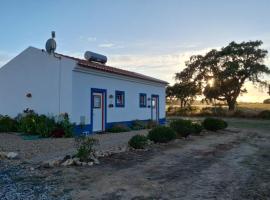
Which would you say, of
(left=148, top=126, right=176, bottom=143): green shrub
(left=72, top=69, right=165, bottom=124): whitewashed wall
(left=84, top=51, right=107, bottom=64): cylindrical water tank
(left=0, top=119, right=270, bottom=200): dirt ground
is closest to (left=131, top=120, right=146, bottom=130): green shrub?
(left=72, top=69, right=165, bottom=124): whitewashed wall

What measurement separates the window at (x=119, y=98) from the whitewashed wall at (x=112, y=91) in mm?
218

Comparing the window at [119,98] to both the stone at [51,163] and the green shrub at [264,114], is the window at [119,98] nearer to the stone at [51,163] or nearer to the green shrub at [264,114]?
the stone at [51,163]

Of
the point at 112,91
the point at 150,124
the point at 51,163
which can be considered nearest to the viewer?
the point at 51,163

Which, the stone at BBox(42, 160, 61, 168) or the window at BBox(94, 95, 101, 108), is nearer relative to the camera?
the stone at BBox(42, 160, 61, 168)

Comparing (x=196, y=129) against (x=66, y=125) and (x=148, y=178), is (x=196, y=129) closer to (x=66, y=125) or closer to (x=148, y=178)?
(x=66, y=125)

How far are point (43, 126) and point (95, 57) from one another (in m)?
7.34

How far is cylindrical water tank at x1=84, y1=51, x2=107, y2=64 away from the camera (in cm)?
2345

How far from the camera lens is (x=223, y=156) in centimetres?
1255

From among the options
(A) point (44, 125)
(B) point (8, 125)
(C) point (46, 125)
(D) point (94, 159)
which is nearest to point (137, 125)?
(C) point (46, 125)

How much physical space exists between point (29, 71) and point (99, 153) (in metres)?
9.96

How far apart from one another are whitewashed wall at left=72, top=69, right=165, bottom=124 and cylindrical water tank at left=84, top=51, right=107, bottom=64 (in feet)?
7.57

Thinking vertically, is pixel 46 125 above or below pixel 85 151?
above

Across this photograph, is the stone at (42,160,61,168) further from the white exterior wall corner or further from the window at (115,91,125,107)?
the window at (115,91,125,107)

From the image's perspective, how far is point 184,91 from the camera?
5297cm
